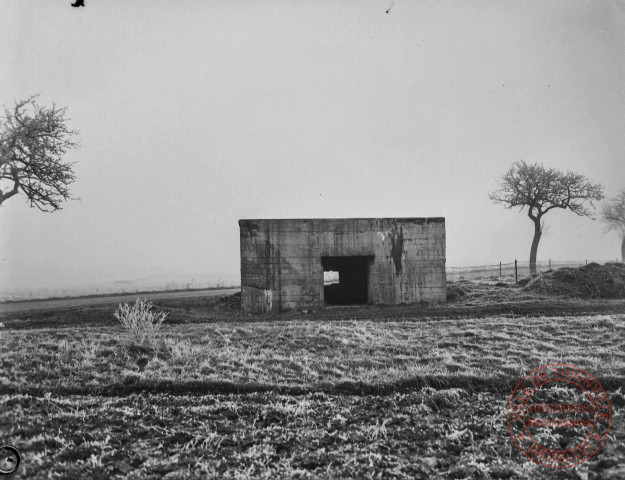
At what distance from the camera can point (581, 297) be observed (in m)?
18.8

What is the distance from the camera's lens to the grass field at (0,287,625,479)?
5254 millimetres

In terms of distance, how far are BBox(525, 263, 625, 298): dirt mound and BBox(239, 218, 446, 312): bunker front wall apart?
5.14 meters

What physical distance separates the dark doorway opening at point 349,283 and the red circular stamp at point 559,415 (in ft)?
41.0

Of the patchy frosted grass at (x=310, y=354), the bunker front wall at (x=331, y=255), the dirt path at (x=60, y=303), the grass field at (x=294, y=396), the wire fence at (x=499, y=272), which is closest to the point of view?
the grass field at (x=294, y=396)

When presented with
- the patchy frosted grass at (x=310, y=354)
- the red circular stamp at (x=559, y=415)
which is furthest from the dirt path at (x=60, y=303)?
the red circular stamp at (x=559, y=415)

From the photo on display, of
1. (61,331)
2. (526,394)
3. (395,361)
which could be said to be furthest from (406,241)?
(61,331)

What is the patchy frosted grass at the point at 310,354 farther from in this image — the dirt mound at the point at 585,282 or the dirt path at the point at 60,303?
the dirt path at the point at 60,303

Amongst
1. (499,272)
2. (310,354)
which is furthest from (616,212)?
(310,354)

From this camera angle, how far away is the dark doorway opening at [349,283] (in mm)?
20844

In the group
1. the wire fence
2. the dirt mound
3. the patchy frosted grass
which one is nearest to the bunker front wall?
the patchy frosted grass

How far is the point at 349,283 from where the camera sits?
71.9 feet

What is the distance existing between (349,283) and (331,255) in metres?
4.99

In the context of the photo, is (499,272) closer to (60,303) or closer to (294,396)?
(60,303)

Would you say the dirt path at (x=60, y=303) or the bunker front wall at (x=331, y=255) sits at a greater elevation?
the bunker front wall at (x=331, y=255)
